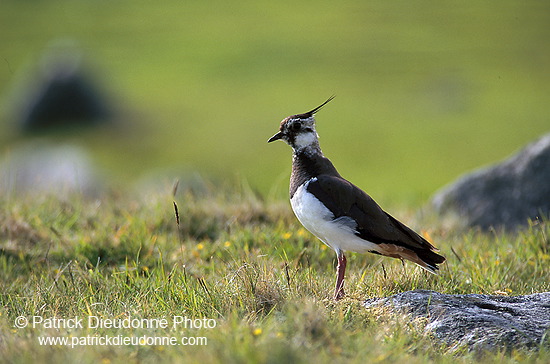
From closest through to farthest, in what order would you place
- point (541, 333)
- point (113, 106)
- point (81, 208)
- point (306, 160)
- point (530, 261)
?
point (541, 333)
point (306, 160)
point (530, 261)
point (81, 208)
point (113, 106)

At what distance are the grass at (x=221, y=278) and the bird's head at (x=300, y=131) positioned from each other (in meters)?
1.01

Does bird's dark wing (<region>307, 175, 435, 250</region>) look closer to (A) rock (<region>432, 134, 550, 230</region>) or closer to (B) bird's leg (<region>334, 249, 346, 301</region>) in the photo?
(B) bird's leg (<region>334, 249, 346, 301</region>)

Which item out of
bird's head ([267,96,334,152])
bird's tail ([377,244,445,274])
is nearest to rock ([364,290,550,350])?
bird's tail ([377,244,445,274])

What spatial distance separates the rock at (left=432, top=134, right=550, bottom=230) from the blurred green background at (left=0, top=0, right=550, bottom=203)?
1368 centimetres

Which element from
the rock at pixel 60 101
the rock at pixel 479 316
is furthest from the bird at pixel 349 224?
the rock at pixel 60 101

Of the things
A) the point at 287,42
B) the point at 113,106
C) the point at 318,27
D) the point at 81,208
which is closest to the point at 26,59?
the point at 113,106

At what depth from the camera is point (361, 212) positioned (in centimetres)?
590

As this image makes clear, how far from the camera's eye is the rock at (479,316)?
4711 millimetres

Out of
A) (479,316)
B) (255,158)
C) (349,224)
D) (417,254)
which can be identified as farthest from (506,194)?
(255,158)

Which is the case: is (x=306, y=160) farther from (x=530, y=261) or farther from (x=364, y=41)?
(x=364, y=41)

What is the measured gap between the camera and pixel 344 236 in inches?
229

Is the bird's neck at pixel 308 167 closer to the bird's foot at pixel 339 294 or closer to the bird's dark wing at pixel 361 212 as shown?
the bird's dark wing at pixel 361 212

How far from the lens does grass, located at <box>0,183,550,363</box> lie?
4.29 metres

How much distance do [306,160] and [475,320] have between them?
6.54ft
